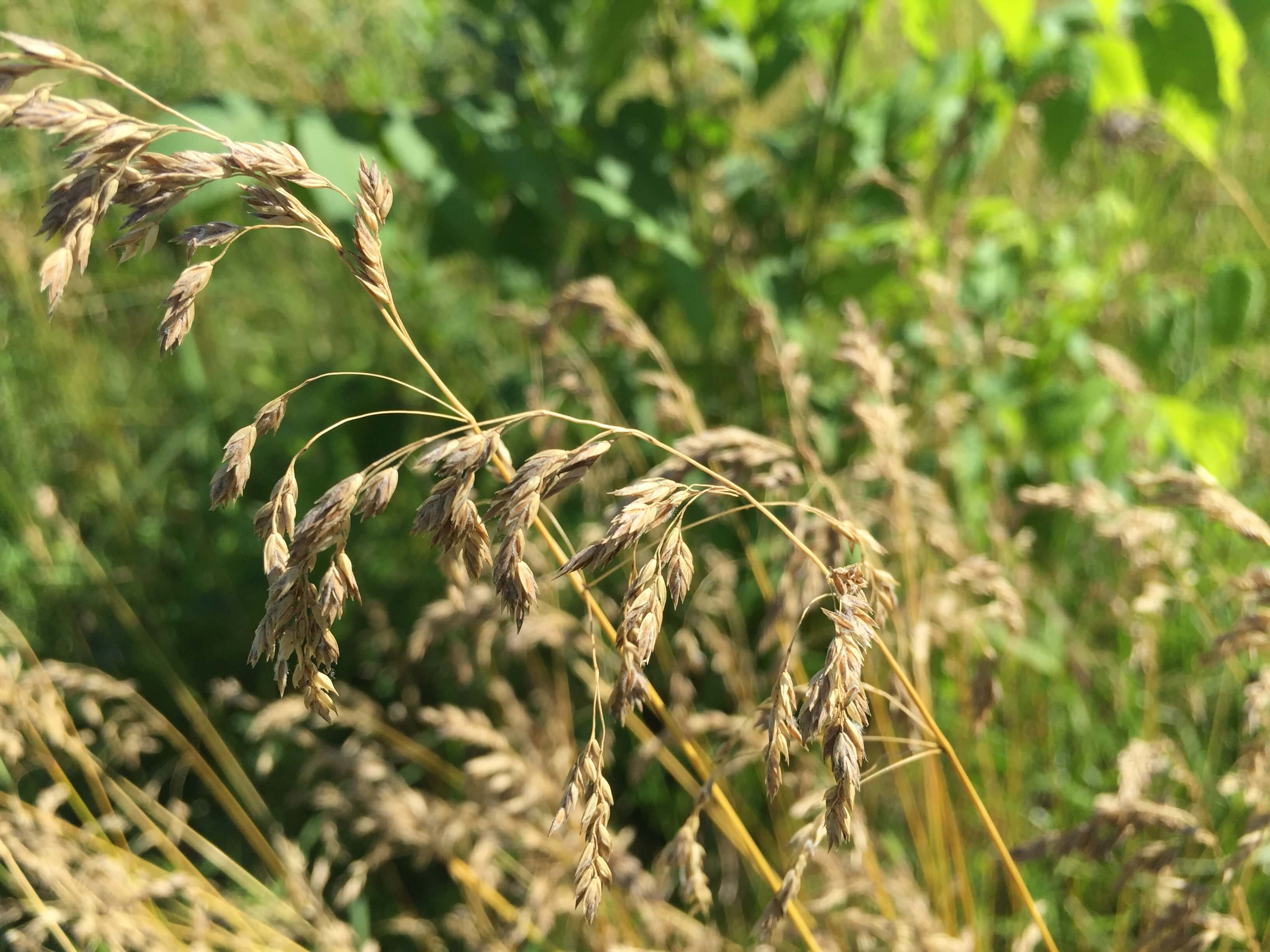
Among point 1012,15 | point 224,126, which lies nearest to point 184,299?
point 224,126

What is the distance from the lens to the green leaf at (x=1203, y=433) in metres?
1.94

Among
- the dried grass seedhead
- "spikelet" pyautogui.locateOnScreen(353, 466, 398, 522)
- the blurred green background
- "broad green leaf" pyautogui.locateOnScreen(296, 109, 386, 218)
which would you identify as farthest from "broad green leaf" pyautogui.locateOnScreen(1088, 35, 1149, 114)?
"spikelet" pyautogui.locateOnScreen(353, 466, 398, 522)

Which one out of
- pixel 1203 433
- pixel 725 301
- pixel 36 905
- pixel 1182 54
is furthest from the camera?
pixel 725 301

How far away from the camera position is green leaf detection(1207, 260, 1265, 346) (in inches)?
72.3

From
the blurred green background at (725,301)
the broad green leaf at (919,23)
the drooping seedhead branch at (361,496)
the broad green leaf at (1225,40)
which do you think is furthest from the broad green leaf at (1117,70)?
the drooping seedhead branch at (361,496)

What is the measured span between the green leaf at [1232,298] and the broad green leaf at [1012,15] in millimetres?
563

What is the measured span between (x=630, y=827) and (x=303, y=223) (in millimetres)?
2052

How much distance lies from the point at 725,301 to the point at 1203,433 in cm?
112

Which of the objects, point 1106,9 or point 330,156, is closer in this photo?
point 1106,9

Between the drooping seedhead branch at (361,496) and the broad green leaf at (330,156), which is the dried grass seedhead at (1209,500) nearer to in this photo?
the drooping seedhead branch at (361,496)

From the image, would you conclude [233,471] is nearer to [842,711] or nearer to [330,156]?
[842,711]

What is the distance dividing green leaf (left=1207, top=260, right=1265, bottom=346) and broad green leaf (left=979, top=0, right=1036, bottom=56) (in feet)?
1.85

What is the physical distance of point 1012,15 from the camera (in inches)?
70.0

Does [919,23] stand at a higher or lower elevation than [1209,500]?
higher
